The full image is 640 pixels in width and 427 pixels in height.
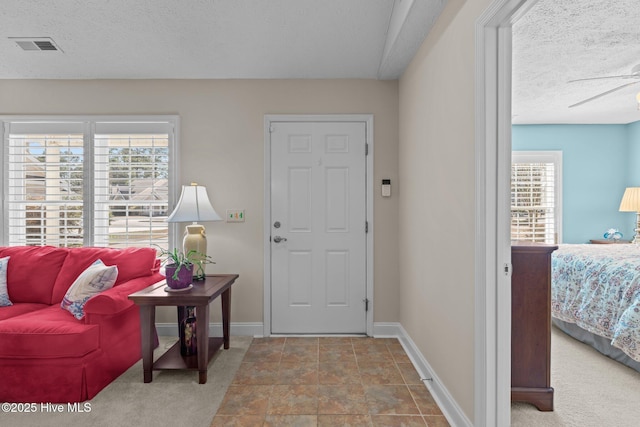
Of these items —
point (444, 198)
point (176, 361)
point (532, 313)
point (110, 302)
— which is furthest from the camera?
point (176, 361)

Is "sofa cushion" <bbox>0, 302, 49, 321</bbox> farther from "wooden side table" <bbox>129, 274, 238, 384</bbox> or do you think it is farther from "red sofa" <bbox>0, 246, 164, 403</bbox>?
"wooden side table" <bbox>129, 274, 238, 384</bbox>

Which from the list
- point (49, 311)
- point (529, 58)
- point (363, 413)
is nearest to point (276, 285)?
point (363, 413)

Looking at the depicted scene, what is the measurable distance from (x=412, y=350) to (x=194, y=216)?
6.89 ft

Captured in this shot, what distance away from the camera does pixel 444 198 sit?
6.91 feet

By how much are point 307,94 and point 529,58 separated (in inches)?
77.2

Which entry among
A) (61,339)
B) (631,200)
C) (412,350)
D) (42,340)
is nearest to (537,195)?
(631,200)

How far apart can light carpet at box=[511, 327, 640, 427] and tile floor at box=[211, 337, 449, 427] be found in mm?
604

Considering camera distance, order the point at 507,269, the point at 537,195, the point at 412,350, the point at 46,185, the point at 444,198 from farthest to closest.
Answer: the point at 537,195 → the point at 46,185 → the point at 412,350 → the point at 444,198 → the point at 507,269

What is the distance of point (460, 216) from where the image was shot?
1.88 m

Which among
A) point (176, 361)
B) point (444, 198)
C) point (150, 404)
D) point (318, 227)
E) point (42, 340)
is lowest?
point (150, 404)

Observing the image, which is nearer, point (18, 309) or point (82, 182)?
point (18, 309)

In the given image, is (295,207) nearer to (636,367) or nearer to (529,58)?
(529,58)

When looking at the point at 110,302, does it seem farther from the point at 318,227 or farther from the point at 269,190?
the point at 318,227

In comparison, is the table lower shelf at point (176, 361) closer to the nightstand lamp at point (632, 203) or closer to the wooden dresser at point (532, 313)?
the wooden dresser at point (532, 313)
